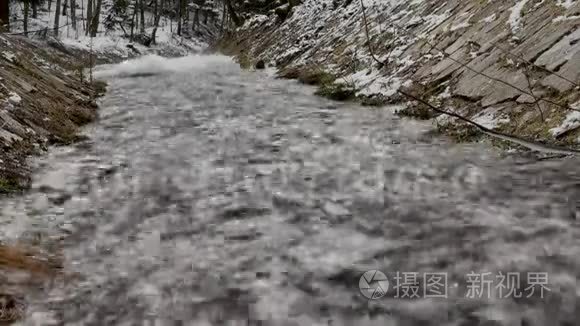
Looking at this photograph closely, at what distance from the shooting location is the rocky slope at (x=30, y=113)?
6.81 m

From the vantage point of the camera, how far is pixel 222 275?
168 inches

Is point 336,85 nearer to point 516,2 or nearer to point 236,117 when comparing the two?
point 236,117

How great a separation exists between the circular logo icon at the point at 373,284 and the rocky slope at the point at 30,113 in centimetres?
444

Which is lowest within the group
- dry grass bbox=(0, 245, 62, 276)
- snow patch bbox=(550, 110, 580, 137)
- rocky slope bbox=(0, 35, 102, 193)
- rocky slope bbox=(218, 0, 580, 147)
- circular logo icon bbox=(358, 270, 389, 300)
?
dry grass bbox=(0, 245, 62, 276)

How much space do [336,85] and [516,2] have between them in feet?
16.0

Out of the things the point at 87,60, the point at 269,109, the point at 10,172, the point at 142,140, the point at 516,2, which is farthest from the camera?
the point at 87,60

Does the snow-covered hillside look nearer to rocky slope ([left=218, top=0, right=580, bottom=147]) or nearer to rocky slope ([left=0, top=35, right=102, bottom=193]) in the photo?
rocky slope ([left=0, top=35, right=102, bottom=193])

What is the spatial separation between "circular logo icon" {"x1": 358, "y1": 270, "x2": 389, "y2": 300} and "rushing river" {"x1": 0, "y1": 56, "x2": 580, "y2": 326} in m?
0.02

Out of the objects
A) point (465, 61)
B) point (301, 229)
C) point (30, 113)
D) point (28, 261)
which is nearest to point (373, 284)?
point (301, 229)

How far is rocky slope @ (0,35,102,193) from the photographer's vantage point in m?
6.81

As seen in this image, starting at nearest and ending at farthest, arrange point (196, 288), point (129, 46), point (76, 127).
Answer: point (196, 288) < point (76, 127) < point (129, 46)

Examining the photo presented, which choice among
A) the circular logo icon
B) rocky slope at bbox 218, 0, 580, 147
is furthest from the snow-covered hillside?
the circular logo icon

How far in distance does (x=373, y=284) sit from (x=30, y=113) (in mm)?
7099

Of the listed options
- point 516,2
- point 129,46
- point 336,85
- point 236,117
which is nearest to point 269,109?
point 236,117
